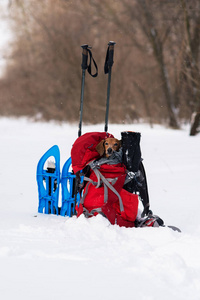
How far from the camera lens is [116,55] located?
42.9 feet

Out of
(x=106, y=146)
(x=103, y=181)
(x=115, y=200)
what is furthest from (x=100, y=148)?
(x=115, y=200)

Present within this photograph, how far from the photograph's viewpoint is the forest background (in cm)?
1051

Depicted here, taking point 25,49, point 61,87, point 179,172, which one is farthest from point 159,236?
point 25,49

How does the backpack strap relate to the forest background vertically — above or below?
below

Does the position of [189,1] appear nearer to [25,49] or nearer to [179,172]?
[179,172]

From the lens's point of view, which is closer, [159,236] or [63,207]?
[159,236]

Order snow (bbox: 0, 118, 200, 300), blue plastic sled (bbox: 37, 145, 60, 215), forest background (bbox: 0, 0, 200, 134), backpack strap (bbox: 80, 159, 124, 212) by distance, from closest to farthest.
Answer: snow (bbox: 0, 118, 200, 300)
backpack strap (bbox: 80, 159, 124, 212)
blue plastic sled (bbox: 37, 145, 60, 215)
forest background (bbox: 0, 0, 200, 134)

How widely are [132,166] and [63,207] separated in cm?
93

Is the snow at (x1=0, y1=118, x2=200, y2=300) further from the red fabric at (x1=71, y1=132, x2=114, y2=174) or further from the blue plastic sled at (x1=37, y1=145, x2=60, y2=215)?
the red fabric at (x1=71, y1=132, x2=114, y2=174)

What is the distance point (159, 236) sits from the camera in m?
2.67

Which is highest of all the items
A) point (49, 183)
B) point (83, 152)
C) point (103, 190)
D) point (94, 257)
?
point (83, 152)

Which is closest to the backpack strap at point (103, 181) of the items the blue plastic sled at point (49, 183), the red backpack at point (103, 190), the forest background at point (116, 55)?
the red backpack at point (103, 190)

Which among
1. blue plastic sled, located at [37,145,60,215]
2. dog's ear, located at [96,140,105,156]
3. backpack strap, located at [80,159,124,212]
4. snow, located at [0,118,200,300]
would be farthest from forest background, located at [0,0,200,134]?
snow, located at [0,118,200,300]

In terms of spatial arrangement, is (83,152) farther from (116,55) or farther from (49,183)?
(116,55)
